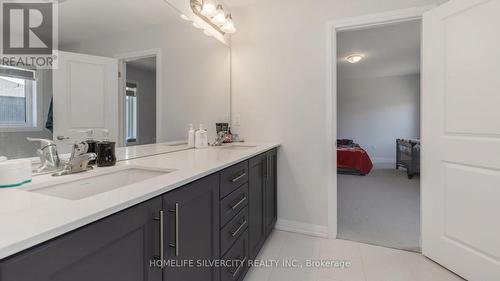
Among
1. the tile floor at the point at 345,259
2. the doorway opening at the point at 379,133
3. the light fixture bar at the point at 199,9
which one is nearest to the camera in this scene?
the tile floor at the point at 345,259

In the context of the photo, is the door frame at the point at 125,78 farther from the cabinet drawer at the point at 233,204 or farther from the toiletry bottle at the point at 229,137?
the toiletry bottle at the point at 229,137

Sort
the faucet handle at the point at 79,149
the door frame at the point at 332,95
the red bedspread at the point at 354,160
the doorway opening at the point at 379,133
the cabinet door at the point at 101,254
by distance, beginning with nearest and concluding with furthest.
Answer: the cabinet door at the point at 101,254
the faucet handle at the point at 79,149
the door frame at the point at 332,95
the doorway opening at the point at 379,133
the red bedspread at the point at 354,160

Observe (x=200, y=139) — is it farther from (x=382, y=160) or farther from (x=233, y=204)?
(x=382, y=160)

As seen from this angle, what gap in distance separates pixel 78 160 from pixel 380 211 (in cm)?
305

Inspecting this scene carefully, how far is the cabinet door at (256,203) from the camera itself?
169cm

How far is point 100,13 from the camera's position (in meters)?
1.27

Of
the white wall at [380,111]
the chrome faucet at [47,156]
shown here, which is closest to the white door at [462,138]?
the chrome faucet at [47,156]

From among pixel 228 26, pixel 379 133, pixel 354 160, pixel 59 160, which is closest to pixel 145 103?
pixel 59 160

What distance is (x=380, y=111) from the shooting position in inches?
266

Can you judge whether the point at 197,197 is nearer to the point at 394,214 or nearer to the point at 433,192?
the point at 433,192

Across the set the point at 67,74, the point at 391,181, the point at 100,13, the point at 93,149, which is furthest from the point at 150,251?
the point at 391,181

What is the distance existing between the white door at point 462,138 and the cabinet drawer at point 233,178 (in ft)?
4.84

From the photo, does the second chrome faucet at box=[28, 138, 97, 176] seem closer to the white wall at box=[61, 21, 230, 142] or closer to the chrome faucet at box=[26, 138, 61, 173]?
the chrome faucet at box=[26, 138, 61, 173]

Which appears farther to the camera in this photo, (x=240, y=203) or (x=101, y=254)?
(x=240, y=203)
